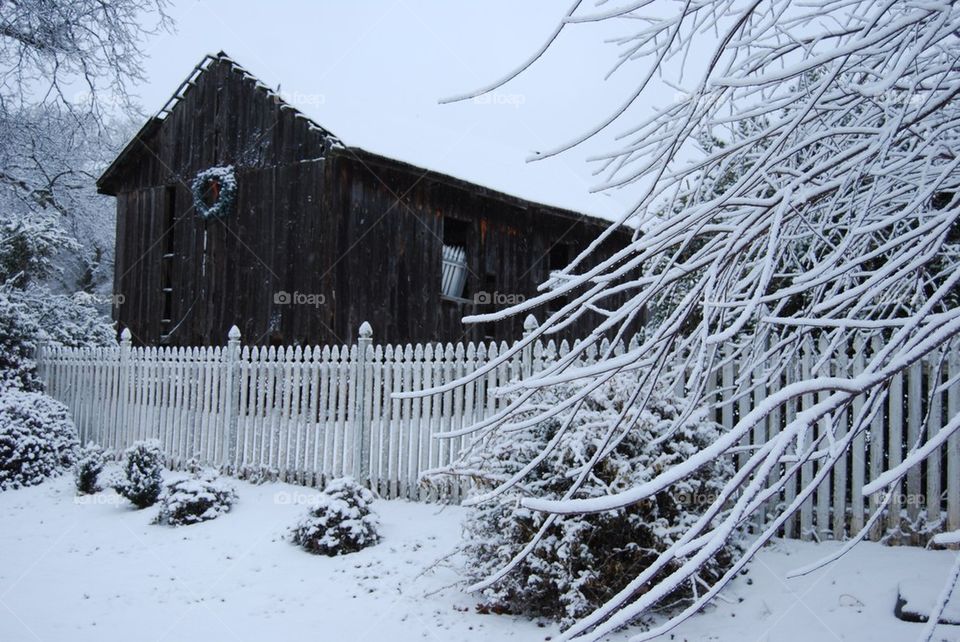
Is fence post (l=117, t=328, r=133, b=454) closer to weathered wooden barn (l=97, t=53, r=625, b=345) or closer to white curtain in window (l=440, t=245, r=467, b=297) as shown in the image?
weathered wooden barn (l=97, t=53, r=625, b=345)

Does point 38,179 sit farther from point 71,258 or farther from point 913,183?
point 913,183

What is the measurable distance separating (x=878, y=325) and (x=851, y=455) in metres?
4.96

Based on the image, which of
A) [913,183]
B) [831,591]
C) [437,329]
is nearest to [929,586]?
[831,591]

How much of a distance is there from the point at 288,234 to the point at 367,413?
641 cm

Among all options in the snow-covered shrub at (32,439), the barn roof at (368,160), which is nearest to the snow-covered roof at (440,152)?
the barn roof at (368,160)

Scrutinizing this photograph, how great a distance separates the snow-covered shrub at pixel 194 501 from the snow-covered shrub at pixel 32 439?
3.03 meters

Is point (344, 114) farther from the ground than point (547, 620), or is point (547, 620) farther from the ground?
point (344, 114)

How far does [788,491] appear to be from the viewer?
6098 millimetres

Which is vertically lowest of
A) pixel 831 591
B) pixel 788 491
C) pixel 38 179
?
pixel 831 591

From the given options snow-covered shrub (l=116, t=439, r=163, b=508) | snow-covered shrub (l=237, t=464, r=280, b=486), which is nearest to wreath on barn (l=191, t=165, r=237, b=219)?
snow-covered shrub (l=237, t=464, r=280, b=486)

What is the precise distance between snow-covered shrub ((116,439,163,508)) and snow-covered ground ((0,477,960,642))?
0.71m

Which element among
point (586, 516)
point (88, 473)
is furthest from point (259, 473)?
point (586, 516)

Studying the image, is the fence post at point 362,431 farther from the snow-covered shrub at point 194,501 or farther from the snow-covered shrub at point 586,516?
the snow-covered shrub at point 586,516

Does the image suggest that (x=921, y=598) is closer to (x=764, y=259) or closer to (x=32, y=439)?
(x=764, y=259)
